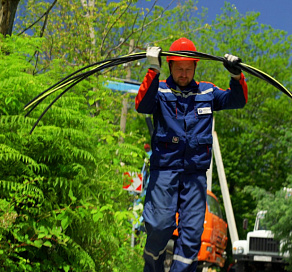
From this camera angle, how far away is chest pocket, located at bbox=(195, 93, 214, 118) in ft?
13.8

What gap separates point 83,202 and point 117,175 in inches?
52.1

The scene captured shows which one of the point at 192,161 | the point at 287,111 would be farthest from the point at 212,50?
the point at 192,161

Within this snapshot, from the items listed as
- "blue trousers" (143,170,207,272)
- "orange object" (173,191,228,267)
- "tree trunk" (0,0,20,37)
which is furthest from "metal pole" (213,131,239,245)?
"blue trousers" (143,170,207,272)

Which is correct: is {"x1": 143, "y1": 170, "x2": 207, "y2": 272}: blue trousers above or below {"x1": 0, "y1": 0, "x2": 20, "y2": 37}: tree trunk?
below

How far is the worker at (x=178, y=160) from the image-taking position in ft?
13.3

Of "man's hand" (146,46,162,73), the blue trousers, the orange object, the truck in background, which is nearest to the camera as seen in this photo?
"man's hand" (146,46,162,73)

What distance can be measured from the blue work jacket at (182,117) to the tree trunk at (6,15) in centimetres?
374

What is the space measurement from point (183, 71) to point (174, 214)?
3.74ft

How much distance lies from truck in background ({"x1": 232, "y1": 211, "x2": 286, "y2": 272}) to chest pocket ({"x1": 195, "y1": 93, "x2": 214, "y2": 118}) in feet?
48.1

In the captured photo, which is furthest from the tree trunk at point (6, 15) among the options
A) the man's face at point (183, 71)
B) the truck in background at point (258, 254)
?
the truck in background at point (258, 254)

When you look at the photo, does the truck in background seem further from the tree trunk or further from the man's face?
the man's face

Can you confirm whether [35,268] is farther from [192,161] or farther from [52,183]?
[192,161]

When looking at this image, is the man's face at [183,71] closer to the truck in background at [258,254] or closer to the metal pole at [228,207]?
the truck in background at [258,254]

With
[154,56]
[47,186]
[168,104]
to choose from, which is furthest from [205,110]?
[47,186]
